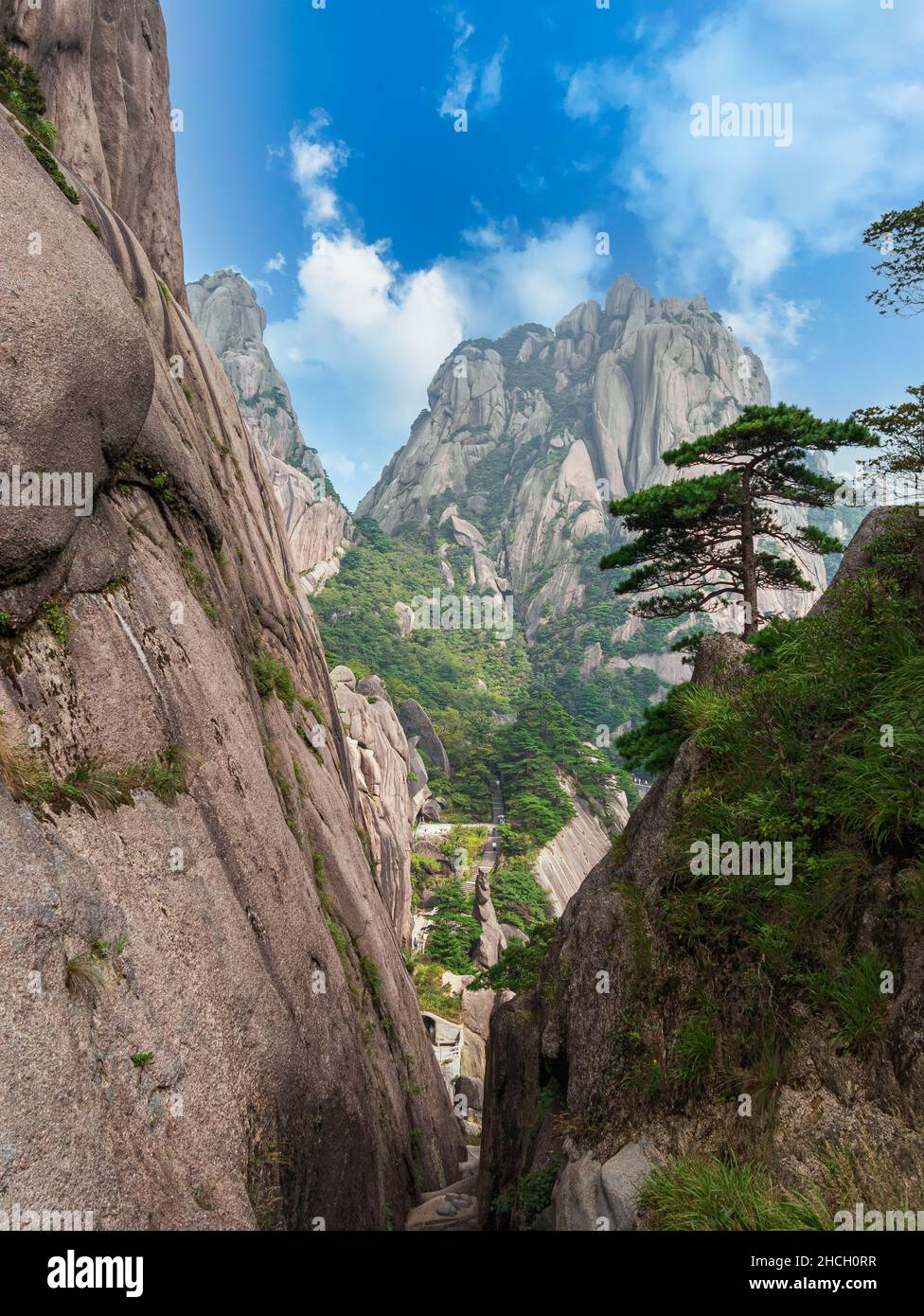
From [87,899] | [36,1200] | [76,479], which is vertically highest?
[76,479]

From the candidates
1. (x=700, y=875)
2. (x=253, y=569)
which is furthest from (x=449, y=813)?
(x=700, y=875)

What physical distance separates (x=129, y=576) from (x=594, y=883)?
22.8ft

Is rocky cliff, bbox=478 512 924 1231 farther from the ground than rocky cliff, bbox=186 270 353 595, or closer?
closer

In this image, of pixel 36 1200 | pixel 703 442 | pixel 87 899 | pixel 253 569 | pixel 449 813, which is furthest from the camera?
pixel 449 813

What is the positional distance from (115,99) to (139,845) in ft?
57.8

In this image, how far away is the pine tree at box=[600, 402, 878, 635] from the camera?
1102 cm

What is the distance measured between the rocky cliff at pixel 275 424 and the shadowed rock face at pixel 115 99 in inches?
2549

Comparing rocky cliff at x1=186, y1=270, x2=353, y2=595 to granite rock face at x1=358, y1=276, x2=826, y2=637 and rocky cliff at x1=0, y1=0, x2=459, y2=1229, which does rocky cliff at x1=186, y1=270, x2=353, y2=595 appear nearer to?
granite rock face at x1=358, y1=276, x2=826, y2=637

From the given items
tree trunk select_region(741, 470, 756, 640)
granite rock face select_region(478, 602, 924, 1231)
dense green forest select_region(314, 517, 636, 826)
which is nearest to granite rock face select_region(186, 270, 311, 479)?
dense green forest select_region(314, 517, 636, 826)

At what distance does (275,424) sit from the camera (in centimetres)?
9975

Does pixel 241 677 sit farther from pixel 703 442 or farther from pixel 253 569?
pixel 703 442

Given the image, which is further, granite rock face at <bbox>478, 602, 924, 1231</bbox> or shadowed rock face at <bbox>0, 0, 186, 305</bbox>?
shadowed rock face at <bbox>0, 0, 186, 305</bbox>

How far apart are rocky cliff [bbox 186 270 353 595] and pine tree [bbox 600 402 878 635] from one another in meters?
73.1
